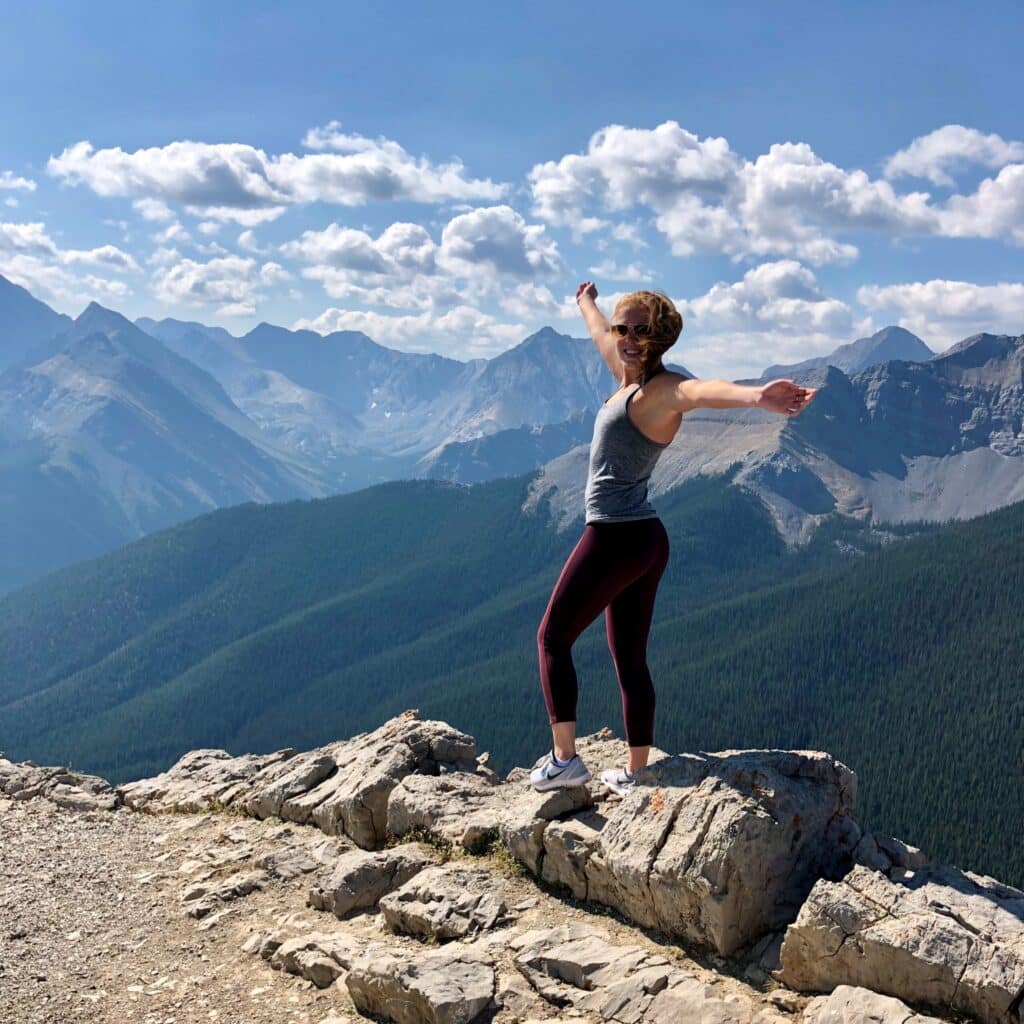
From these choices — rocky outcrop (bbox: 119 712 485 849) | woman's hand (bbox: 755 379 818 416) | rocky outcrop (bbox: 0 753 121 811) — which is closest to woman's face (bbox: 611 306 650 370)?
woman's hand (bbox: 755 379 818 416)

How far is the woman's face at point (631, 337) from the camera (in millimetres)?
9024

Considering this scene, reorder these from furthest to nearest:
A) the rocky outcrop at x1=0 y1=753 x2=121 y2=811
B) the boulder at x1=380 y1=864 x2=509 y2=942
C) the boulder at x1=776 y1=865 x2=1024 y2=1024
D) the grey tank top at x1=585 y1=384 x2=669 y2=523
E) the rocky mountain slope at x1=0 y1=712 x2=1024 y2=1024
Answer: the rocky outcrop at x1=0 y1=753 x2=121 y2=811 < the boulder at x1=380 y1=864 x2=509 y2=942 < the grey tank top at x1=585 y1=384 x2=669 y2=523 < the rocky mountain slope at x1=0 y1=712 x2=1024 y2=1024 < the boulder at x1=776 y1=865 x2=1024 y2=1024

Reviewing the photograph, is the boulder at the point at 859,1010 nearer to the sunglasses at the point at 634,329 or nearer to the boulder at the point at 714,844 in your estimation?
the boulder at the point at 714,844

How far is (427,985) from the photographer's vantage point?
8.23 meters

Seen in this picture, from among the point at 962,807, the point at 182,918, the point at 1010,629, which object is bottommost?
the point at 962,807

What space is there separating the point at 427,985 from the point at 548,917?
6.07 feet

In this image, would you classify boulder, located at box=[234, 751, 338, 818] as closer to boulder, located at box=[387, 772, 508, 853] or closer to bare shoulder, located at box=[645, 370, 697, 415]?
boulder, located at box=[387, 772, 508, 853]

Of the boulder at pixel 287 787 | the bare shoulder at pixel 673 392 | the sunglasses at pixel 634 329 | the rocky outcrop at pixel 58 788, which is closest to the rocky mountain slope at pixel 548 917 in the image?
the boulder at pixel 287 787

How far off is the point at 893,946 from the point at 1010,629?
193826 mm

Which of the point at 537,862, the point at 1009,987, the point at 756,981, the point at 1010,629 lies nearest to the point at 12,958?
the point at 537,862

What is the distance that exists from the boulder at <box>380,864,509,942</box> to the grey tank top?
4.58m

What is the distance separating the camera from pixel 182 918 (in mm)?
11453

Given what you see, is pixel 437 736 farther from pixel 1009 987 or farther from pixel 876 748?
pixel 876 748

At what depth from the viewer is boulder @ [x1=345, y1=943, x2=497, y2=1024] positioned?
8.02 m
